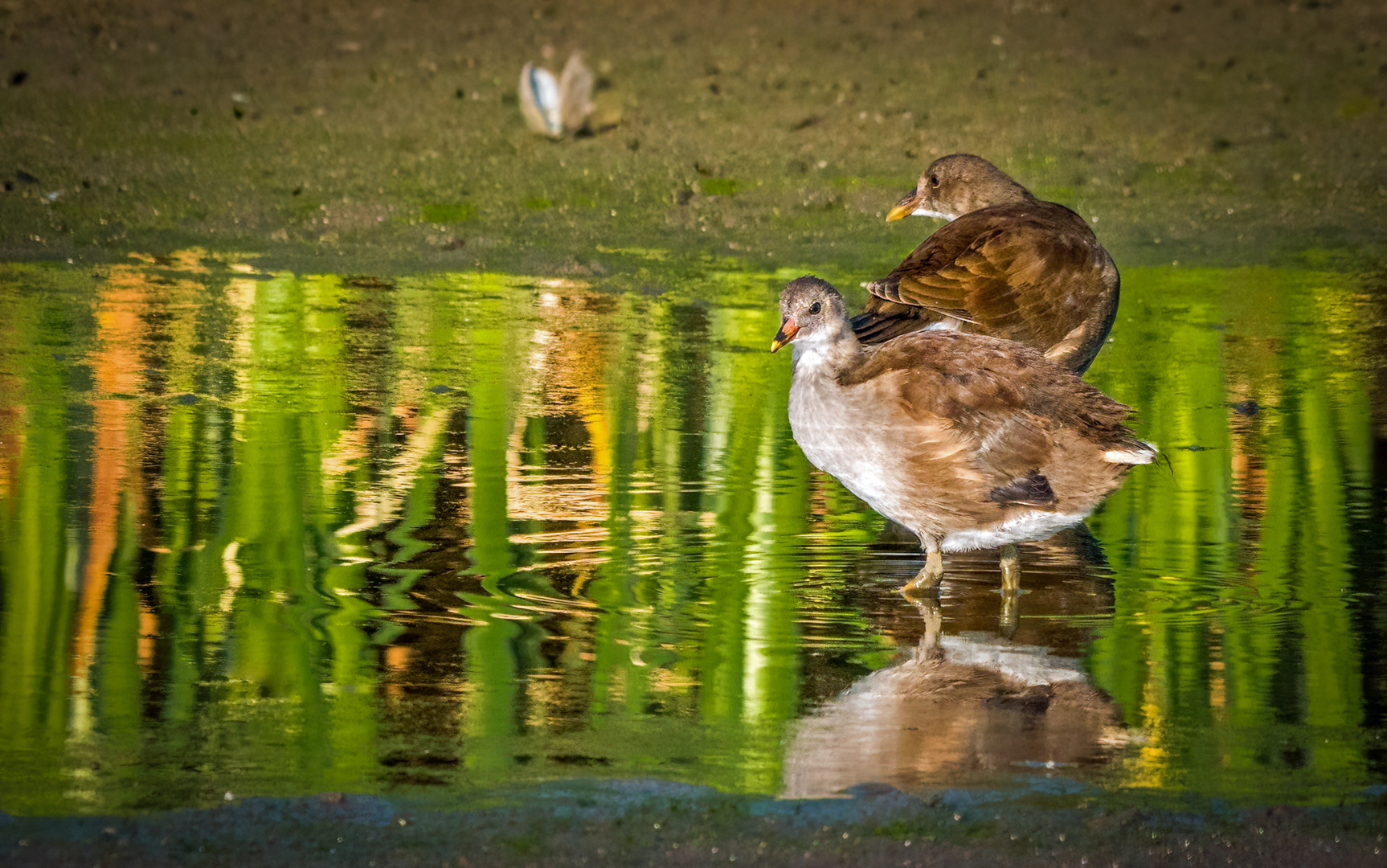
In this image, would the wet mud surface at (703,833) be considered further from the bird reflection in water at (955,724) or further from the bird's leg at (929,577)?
the bird's leg at (929,577)

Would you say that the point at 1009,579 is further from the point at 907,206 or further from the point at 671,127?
the point at 671,127

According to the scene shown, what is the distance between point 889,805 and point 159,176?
9711 millimetres

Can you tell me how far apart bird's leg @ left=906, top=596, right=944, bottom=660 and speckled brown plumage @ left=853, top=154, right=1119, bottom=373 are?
64.9 inches

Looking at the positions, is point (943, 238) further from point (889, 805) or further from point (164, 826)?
point (164, 826)

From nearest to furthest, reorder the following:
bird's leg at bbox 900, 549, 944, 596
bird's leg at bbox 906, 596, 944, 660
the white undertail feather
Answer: bird's leg at bbox 906, 596, 944, 660, the white undertail feather, bird's leg at bbox 900, 549, 944, 596

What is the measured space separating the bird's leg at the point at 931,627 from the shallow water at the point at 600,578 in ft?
0.07

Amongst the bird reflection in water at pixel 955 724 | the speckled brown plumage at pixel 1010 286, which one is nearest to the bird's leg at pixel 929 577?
the bird reflection in water at pixel 955 724

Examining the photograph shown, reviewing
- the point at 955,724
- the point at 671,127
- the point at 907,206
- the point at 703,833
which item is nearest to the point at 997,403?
the point at 955,724

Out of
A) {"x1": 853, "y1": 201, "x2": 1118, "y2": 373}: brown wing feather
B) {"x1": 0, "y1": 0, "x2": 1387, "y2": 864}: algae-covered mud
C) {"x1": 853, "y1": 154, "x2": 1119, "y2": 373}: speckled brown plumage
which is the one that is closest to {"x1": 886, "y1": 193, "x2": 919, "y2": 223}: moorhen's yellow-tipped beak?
{"x1": 0, "y1": 0, "x2": 1387, "y2": 864}: algae-covered mud

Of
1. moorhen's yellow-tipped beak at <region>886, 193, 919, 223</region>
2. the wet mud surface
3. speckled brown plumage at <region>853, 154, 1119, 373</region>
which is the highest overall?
moorhen's yellow-tipped beak at <region>886, 193, 919, 223</region>

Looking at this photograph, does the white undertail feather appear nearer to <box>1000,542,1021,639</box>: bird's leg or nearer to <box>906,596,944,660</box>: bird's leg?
<box>1000,542,1021,639</box>: bird's leg

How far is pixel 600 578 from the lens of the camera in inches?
249

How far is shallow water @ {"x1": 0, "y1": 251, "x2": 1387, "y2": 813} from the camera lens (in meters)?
4.84

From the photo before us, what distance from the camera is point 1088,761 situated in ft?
15.8
